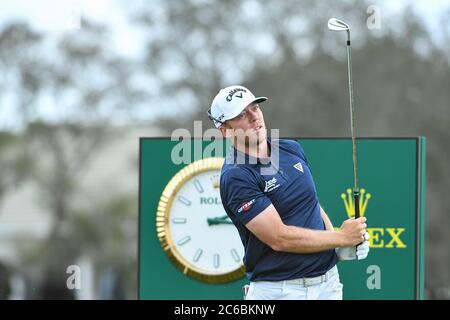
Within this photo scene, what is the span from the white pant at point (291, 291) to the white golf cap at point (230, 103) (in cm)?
94

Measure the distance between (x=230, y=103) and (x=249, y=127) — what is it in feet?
0.55

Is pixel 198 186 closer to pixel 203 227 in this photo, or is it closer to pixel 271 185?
pixel 203 227

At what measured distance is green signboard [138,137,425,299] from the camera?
23.9 feet

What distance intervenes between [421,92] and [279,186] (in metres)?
24.4

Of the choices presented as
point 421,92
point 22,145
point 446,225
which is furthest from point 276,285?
point 22,145

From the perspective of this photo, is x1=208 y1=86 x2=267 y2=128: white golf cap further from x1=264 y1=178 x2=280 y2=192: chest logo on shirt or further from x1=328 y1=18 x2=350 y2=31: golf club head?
x1=328 y1=18 x2=350 y2=31: golf club head

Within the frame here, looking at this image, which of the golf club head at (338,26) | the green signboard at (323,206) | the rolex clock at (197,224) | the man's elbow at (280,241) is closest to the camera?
the man's elbow at (280,241)

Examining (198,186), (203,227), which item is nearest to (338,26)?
(198,186)

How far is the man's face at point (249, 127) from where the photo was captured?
5359 millimetres

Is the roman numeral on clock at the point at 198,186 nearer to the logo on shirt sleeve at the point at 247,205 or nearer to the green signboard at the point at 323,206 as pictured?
the green signboard at the point at 323,206

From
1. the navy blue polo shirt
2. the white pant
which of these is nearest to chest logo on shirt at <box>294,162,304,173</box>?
the navy blue polo shirt

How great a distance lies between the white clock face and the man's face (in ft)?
6.82

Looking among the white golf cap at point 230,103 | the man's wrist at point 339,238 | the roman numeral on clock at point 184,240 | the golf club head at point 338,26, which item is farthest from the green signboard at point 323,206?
the man's wrist at point 339,238

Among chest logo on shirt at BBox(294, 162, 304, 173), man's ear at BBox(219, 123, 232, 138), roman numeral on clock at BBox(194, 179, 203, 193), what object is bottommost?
roman numeral on clock at BBox(194, 179, 203, 193)
